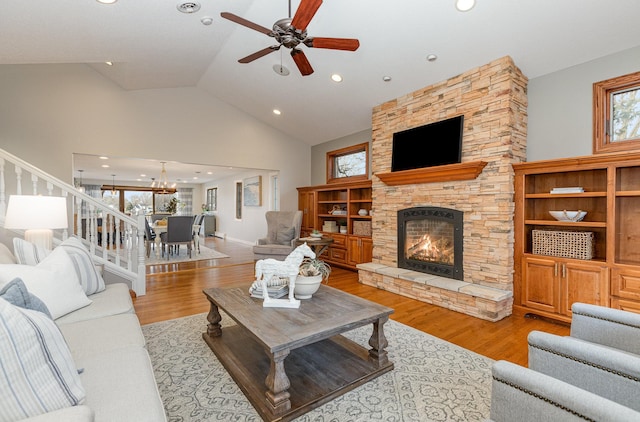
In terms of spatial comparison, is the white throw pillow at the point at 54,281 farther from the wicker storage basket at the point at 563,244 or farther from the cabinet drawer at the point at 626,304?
the cabinet drawer at the point at 626,304

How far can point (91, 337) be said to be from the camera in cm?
174

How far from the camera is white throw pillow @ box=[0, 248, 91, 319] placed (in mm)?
1833

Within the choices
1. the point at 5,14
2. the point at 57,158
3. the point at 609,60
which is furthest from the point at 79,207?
the point at 609,60

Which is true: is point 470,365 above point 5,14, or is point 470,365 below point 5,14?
below

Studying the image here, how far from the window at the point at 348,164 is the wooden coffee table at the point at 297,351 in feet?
12.3

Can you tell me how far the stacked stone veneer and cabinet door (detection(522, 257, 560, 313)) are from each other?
15 cm

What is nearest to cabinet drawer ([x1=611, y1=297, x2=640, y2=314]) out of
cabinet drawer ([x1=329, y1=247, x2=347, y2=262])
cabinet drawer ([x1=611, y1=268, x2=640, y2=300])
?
cabinet drawer ([x1=611, y1=268, x2=640, y2=300])

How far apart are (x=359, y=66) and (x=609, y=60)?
8.62 ft

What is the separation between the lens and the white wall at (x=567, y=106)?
3.04 m

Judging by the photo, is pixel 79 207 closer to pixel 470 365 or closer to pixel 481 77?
pixel 470 365

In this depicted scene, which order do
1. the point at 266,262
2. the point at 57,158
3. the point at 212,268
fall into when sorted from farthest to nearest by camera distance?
the point at 212,268 < the point at 57,158 < the point at 266,262

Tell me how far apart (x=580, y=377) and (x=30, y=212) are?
3981 millimetres

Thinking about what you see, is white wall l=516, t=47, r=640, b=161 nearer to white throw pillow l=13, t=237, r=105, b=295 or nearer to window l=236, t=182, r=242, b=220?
white throw pillow l=13, t=237, r=105, b=295

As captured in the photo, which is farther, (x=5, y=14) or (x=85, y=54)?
(x=85, y=54)
